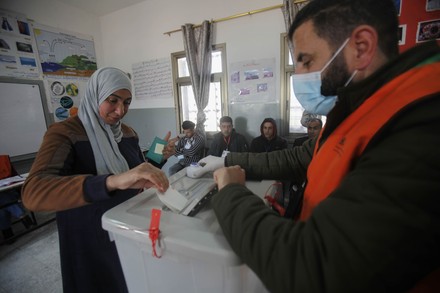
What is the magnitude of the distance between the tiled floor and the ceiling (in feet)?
11.7

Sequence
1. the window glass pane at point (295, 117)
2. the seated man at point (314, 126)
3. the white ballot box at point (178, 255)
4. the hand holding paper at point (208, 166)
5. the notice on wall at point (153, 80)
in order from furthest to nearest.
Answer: the notice on wall at point (153, 80) → the window glass pane at point (295, 117) → the seated man at point (314, 126) → the hand holding paper at point (208, 166) → the white ballot box at point (178, 255)

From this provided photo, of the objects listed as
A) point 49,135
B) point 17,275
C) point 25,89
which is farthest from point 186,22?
point 17,275

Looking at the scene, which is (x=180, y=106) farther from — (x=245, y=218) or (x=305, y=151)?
(x=245, y=218)

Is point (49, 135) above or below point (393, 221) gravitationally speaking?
above

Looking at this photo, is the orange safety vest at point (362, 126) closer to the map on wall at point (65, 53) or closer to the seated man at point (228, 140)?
the seated man at point (228, 140)

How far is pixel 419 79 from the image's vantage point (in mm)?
336

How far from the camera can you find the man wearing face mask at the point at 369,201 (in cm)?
28

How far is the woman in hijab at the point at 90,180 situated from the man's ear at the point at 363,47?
0.61 meters

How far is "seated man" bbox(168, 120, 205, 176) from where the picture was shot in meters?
3.14

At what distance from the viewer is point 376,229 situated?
281mm

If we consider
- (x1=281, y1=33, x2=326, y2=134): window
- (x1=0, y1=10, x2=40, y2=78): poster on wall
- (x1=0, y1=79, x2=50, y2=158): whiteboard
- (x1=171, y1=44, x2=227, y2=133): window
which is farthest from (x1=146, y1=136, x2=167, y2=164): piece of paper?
(x1=0, y1=10, x2=40, y2=78): poster on wall

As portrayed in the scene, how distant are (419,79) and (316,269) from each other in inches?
13.5

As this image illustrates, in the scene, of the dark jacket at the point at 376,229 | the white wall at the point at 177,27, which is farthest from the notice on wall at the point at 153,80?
the dark jacket at the point at 376,229

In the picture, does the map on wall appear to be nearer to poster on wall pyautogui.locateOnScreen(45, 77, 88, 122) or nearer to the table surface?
poster on wall pyautogui.locateOnScreen(45, 77, 88, 122)
